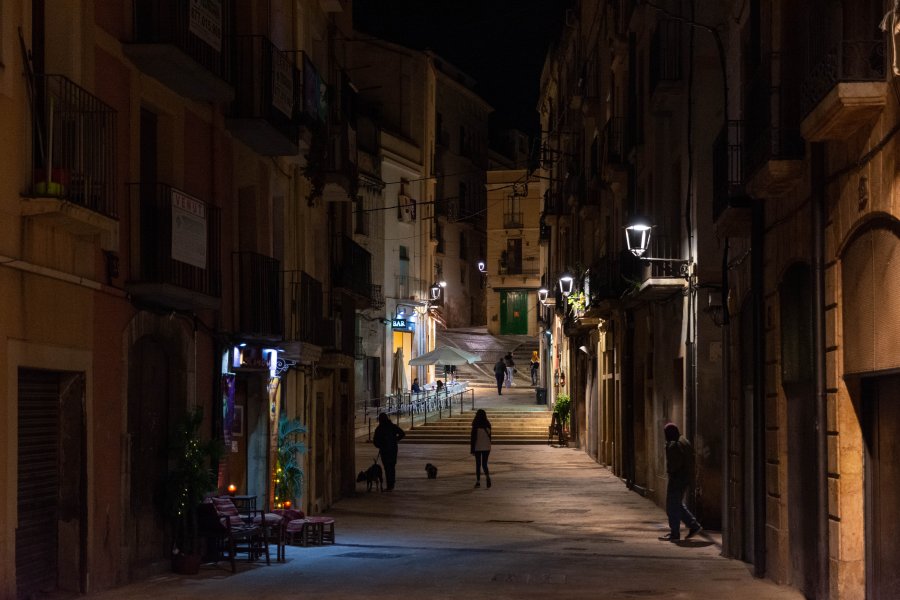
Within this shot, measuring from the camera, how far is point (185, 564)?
1470 centimetres

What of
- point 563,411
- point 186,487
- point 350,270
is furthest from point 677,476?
point 563,411

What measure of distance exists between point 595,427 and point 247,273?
71.0 feet

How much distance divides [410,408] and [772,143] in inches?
1445

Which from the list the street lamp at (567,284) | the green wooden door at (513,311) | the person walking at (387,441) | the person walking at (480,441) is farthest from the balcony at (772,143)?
the green wooden door at (513,311)

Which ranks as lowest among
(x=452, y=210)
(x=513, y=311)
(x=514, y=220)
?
(x=513, y=311)

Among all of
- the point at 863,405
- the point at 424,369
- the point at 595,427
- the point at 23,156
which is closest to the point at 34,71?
the point at 23,156

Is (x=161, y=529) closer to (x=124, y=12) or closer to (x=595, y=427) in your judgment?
(x=124, y=12)

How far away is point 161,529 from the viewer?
48.9 feet

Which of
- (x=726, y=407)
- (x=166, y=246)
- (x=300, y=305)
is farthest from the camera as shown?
(x=300, y=305)

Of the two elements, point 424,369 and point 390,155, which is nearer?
point 390,155

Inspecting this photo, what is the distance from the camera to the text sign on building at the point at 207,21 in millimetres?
14883

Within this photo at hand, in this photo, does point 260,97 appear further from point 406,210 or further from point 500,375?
point 406,210

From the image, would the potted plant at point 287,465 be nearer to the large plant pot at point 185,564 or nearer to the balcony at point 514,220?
the large plant pot at point 185,564

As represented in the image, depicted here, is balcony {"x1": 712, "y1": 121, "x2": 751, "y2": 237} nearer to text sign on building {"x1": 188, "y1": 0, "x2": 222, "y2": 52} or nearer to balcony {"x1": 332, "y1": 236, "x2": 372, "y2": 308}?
text sign on building {"x1": 188, "y1": 0, "x2": 222, "y2": 52}
